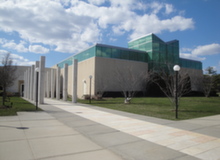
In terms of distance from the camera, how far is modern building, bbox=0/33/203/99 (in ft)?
100

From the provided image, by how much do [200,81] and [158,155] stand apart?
39971mm

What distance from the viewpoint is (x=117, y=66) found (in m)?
32.9

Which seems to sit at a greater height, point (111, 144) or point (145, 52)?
point (145, 52)

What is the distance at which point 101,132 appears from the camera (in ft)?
23.8

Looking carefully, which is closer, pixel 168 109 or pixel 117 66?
pixel 168 109

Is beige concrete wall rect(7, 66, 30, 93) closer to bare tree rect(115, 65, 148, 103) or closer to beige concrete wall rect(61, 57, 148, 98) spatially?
beige concrete wall rect(61, 57, 148, 98)

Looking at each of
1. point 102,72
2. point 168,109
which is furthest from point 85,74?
point 168,109

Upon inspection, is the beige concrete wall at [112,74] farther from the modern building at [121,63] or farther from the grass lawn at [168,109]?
the grass lawn at [168,109]

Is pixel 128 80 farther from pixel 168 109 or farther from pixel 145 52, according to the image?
pixel 168 109

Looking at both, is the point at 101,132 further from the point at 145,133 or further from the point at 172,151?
the point at 172,151

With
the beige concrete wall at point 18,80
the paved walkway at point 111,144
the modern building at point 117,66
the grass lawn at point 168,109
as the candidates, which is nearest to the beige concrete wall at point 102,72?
the modern building at point 117,66

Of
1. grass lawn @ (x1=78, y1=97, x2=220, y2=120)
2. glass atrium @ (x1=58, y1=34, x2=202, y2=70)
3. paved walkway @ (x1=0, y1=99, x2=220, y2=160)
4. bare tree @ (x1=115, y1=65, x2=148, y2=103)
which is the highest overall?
glass atrium @ (x1=58, y1=34, x2=202, y2=70)

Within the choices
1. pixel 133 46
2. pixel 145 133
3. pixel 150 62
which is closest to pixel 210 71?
pixel 150 62

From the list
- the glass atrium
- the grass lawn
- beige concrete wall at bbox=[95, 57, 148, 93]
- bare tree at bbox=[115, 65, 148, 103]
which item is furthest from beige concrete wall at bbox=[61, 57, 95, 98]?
the grass lawn
